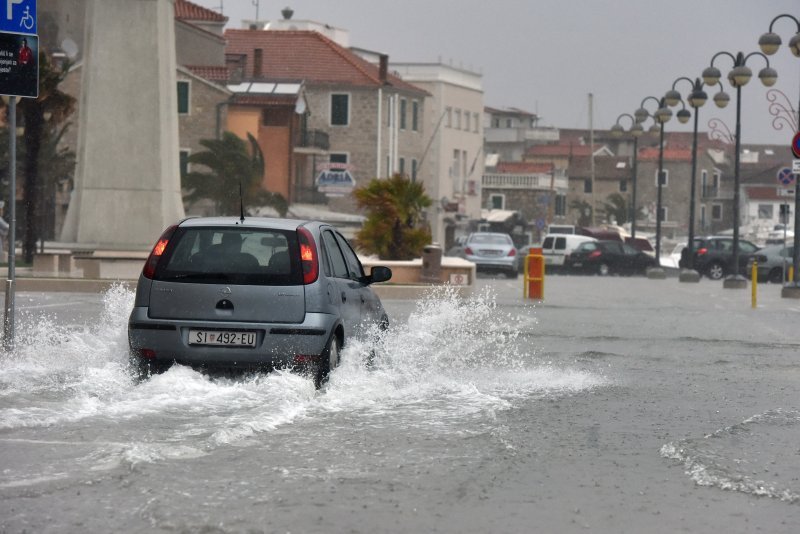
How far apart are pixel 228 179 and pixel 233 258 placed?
55.1 meters

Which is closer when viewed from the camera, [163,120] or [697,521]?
[697,521]

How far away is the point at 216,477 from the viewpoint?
305 inches

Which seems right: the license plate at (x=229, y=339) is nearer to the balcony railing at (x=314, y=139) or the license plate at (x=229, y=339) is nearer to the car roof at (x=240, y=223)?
the car roof at (x=240, y=223)

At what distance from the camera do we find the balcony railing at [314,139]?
82.8 m

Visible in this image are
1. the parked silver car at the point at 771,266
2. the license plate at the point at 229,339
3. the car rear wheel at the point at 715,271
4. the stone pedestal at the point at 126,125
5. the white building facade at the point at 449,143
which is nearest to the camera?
the license plate at the point at 229,339

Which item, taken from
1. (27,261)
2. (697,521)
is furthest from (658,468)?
(27,261)

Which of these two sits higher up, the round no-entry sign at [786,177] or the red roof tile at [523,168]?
the red roof tile at [523,168]

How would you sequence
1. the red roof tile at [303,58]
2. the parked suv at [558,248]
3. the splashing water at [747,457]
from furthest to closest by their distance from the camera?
the red roof tile at [303,58], the parked suv at [558,248], the splashing water at [747,457]

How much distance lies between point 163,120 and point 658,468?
968 inches

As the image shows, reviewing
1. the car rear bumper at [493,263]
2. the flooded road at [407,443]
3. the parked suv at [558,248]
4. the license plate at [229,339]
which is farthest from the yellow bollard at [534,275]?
the parked suv at [558,248]

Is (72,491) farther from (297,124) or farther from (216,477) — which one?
(297,124)

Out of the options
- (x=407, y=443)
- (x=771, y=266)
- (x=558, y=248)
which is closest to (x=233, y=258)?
(x=407, y=443)

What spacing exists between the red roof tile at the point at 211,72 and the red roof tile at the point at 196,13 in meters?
5.60

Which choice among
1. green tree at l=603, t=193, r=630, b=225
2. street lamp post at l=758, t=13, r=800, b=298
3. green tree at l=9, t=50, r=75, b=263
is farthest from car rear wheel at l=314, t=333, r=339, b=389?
green tree at l=603, t=193, r=630, b=225
